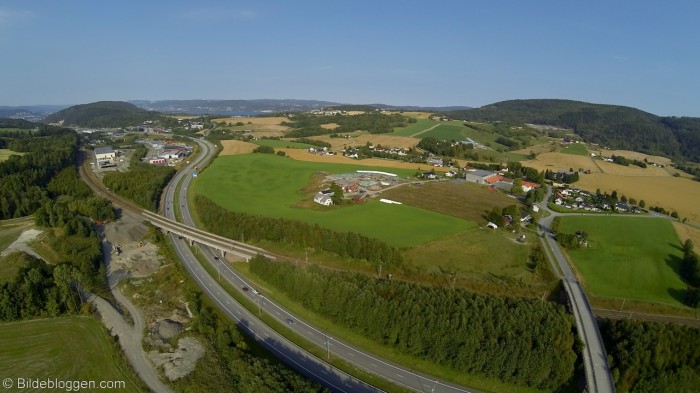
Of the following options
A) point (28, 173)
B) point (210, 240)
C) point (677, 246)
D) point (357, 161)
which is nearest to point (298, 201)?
point (210, 240)

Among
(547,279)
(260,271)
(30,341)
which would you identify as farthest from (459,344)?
(30,341)

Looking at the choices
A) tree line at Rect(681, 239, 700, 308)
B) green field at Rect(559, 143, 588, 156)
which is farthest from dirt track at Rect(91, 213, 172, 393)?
green field at Rect(559, 143, 588, 156)

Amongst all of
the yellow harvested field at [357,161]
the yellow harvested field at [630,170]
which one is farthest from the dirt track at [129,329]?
the yellow harvested field at [630,170]

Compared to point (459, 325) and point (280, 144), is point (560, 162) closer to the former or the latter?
point (280, 144)

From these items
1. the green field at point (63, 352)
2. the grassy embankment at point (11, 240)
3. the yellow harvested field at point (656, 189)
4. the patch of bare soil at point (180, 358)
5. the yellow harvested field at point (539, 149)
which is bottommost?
the green field at point (63, 352)

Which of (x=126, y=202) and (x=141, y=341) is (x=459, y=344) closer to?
(x=141, y=341)

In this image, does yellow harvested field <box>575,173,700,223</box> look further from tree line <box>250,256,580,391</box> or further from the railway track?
the railway track

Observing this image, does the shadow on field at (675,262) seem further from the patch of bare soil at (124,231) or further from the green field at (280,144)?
the green field at (280,144)
